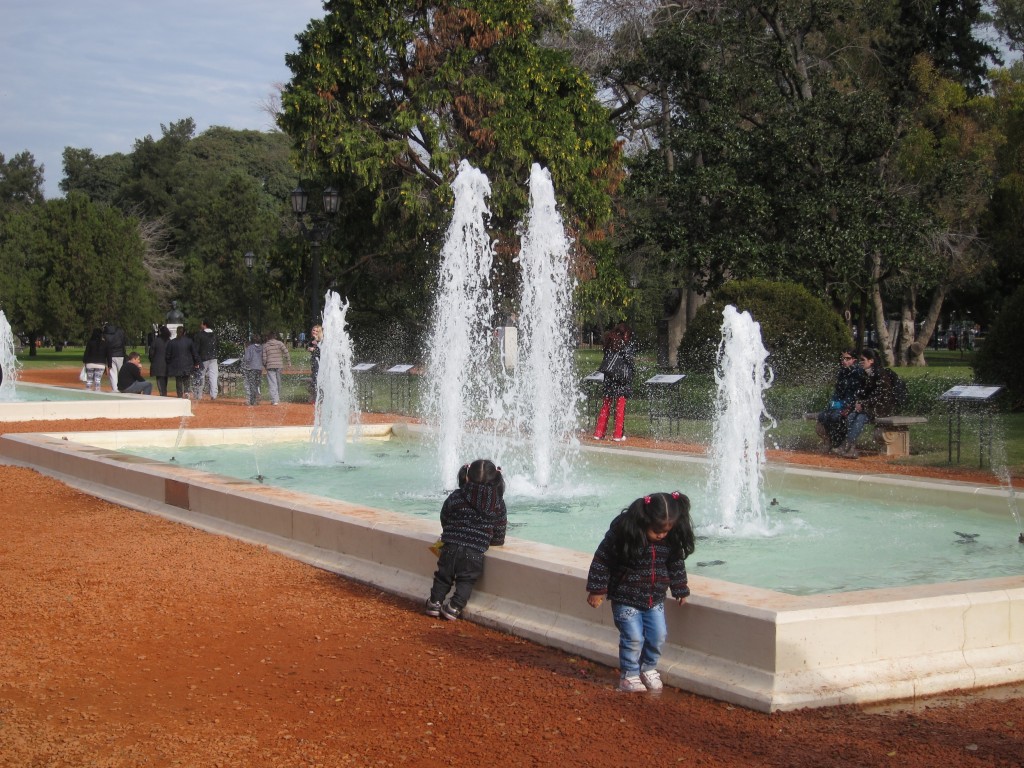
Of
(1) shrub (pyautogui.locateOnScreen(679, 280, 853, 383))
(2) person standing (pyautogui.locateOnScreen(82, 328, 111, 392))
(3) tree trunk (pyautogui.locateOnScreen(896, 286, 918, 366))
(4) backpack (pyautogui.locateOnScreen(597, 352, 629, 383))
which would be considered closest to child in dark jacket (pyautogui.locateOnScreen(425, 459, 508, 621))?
(4) backpack (pyautogui.locateOnScreen(597, 352, 629, 383))

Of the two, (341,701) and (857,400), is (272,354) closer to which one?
(857,400)

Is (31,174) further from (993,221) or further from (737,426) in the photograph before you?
(737,426)

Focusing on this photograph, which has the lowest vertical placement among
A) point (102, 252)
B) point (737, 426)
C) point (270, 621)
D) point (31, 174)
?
point (270, 621)

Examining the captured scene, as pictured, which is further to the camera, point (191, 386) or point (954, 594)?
point (191, 386)

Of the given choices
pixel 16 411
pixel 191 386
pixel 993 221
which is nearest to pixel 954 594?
pixel 16 411

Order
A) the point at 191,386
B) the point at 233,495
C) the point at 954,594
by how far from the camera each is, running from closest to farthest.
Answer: the point at 954,594, the point at 233,495, the point at 191,386

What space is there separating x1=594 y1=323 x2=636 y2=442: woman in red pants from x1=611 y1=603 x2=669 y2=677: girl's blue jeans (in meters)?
9.14

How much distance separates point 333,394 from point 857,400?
21.1ft

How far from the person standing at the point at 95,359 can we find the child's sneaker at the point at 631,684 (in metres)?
19.7

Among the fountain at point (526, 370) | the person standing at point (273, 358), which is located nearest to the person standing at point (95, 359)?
the person standing at point (273, 358)

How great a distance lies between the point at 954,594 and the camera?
5066 mm

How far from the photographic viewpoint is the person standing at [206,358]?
874 inches

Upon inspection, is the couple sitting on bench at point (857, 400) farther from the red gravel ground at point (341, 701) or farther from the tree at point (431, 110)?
the tree at point (431, 110)

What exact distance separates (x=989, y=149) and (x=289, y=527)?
2689 cm
